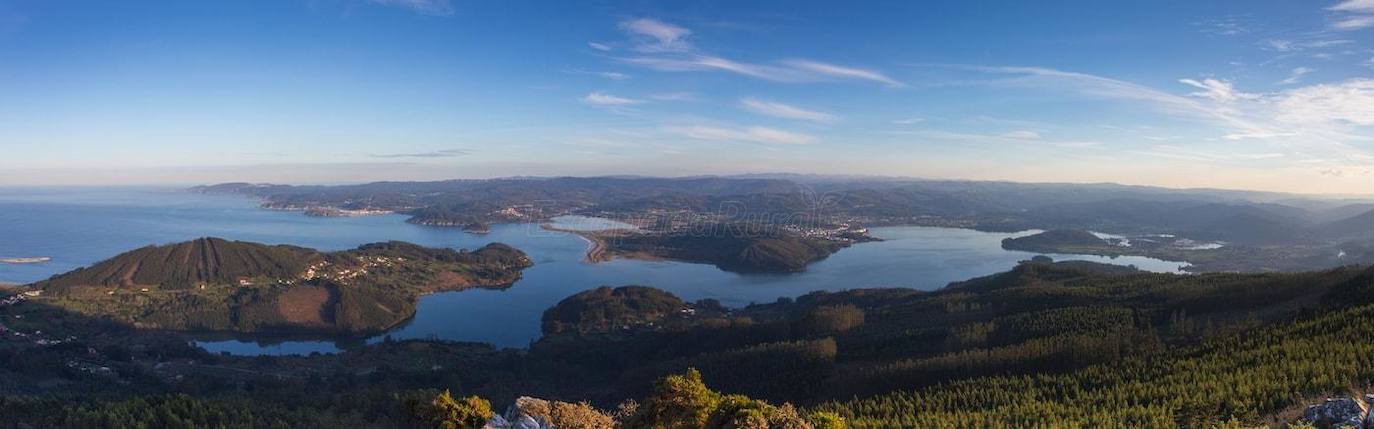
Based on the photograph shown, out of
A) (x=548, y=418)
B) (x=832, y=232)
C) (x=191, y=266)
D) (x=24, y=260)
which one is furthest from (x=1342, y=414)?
(x=24, y=260)

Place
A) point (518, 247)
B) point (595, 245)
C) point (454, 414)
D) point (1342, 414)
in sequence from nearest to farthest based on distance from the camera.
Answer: point (1342, 414), point (454, 414), point (518, 247), point (595, 245)

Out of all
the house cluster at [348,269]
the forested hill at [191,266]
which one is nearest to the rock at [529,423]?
the house cluster at [348,269]

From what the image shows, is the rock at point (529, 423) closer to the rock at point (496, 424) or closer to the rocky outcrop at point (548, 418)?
the rocky outcrop at point (548, 418)

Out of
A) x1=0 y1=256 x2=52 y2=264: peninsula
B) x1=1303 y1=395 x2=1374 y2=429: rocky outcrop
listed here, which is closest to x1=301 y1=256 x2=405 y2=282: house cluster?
x1=0 y1=256 x2=52 y2=264: peninsula

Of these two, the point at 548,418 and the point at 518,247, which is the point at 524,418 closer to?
the point at 548,418

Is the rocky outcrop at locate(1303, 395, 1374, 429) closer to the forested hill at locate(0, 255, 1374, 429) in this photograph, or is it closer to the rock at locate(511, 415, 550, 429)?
the forested hill at locate(0, 255, 1374, 429)
